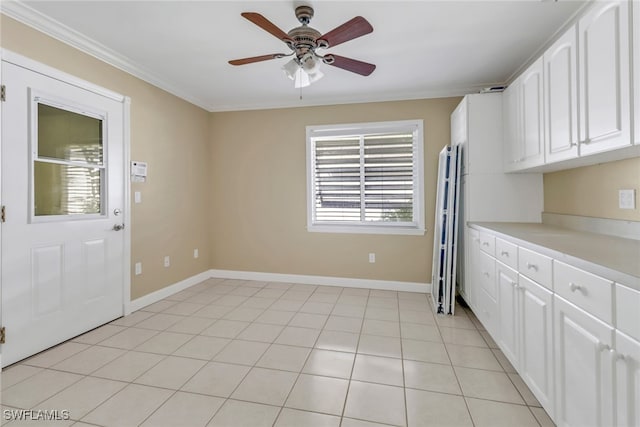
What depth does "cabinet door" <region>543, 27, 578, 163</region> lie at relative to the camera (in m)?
1.80

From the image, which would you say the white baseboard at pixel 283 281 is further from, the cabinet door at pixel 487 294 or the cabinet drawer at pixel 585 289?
the cabinet drawer at pixel 585 289

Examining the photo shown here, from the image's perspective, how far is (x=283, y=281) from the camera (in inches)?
169

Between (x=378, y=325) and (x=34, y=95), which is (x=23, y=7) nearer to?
(x=34, y=95)

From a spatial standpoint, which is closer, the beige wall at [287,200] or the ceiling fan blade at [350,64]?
the ceiling fan blade at [350,64]

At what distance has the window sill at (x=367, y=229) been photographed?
3.86 m

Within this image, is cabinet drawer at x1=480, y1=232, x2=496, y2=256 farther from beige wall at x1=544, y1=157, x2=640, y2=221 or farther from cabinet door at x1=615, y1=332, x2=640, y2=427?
cabinet door at x1=615, y1=332, x2=640, y2=427

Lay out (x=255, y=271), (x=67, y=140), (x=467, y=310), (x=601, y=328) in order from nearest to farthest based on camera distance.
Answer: (x=601, y=328)
(x=67, y=140)
(x=467, y=310)
(x=255, y=271)

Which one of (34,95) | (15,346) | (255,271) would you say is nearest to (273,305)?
(255,271)

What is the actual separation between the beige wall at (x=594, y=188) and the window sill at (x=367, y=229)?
56.1 inches

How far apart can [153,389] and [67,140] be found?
2.11m

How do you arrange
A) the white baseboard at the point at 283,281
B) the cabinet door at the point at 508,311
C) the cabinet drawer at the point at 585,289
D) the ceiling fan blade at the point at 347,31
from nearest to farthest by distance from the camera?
the cabinet drawer at the point at 585,289
the ceiling fan blade at the point at 347,31
the cabinet door at the point at 508,311
the white baseboard at the point at 283,281

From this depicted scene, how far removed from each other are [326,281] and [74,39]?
359 cm

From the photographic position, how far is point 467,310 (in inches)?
127

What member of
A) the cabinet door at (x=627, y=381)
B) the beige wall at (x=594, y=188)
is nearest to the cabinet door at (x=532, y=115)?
the beige wall at (x=594, y=188)
